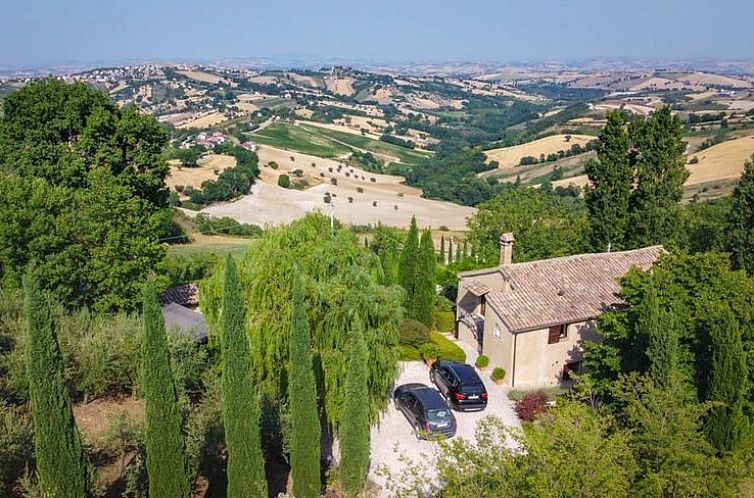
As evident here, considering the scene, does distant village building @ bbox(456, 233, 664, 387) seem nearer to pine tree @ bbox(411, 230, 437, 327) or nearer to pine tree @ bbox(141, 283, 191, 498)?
pine tree @ bbox(411, 230, 437, 327)

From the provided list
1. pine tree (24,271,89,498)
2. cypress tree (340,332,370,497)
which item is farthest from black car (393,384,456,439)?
pine tree (24,271,89,498)

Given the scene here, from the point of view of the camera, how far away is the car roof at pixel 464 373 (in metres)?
23.6

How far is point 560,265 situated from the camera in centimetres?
2795

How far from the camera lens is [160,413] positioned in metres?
13.5

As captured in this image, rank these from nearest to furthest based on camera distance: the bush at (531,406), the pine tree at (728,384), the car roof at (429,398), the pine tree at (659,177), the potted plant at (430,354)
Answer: the pine tree at (728,384) → the car roof at (429,398) → the bush at (531,406) → the potted plant at (430,354) → the pine tree at (659,177)

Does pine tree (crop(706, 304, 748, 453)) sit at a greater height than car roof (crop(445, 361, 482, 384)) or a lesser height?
greater

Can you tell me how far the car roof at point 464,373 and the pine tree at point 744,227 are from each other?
13.5 m

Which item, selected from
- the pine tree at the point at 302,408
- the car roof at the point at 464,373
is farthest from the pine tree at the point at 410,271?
the pine tree at the point at 302,408

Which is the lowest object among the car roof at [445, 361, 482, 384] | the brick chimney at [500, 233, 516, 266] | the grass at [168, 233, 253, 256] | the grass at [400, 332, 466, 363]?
the grass at [168, 233, 253, 256]

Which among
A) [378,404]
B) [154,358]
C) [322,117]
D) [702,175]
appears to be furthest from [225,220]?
[322,117]

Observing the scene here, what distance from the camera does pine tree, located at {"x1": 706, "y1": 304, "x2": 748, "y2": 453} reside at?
58.2 ft

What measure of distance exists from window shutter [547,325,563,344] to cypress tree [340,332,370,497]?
437 inches

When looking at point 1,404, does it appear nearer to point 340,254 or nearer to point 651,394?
point 340,254

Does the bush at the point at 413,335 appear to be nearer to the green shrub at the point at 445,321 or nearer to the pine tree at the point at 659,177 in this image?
the green shrub at the point at 445,321
